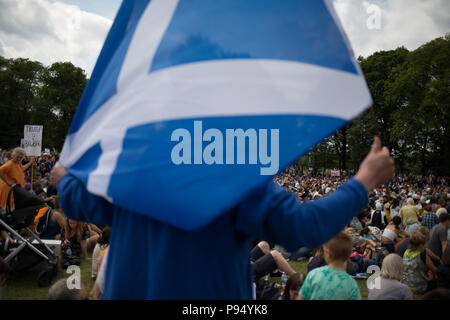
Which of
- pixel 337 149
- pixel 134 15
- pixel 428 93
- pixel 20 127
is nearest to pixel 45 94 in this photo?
pixel 20 127

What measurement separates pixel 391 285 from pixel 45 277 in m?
5.79

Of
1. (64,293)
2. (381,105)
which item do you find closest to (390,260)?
(64,293)

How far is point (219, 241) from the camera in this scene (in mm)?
1198

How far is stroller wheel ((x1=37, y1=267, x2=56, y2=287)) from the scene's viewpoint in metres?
5.98

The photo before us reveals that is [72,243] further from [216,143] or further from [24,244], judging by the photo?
[216,143]

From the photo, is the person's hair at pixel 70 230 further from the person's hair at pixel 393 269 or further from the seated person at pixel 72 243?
the person's hair at pixel 393 269

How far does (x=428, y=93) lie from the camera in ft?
106

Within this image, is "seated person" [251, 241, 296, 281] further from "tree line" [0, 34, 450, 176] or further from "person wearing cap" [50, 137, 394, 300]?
"tree line" [0, 34, 450, 176]

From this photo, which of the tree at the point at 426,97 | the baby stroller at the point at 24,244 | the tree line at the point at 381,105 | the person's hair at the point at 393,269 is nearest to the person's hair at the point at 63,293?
the baby stroller at the point at 24,244

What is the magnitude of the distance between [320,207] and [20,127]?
54.9 m

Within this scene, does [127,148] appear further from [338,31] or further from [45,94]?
[45,94]

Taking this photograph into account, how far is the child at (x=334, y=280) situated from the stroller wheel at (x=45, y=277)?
4943 millimetres

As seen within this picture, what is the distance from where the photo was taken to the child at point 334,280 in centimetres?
290

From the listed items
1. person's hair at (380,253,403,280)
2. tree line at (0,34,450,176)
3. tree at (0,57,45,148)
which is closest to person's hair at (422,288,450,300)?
person's hair at (380,253,403,280)
